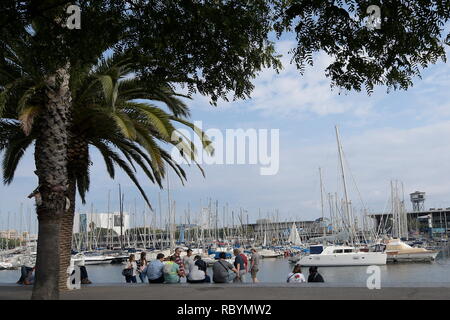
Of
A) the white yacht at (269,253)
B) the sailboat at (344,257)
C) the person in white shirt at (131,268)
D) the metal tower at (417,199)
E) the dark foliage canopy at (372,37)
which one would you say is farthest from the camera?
the metal tower at (417,199)

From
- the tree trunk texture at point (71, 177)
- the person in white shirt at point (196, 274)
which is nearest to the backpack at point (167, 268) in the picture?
the person in white shirt at point (196, 274)

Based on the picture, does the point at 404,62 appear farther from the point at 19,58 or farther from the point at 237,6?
the point at 19,58

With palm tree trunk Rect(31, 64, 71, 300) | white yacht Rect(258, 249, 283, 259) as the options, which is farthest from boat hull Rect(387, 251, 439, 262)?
palm tree trunk Rect(31, 64, 71, 300)

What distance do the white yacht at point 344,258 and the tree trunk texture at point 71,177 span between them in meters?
38.3

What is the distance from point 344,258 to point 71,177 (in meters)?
39.2

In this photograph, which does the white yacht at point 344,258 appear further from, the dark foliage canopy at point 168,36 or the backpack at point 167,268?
the dark foliage canopy at point 168,36

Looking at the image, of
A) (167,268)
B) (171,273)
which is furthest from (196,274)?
(167,268)

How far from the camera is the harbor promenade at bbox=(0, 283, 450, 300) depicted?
428 inches

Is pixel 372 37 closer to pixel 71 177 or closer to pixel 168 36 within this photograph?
pixel 168 36

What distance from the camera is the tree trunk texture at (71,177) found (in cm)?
1432

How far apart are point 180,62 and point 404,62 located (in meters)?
3.86

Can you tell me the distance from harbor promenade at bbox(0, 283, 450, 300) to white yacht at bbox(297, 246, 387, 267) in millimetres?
37130
